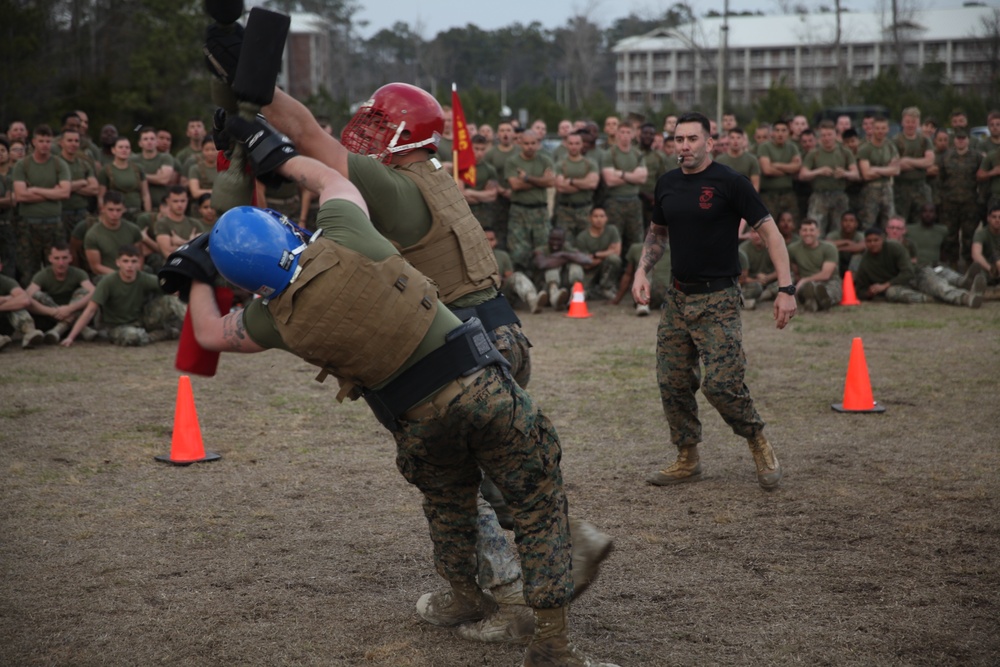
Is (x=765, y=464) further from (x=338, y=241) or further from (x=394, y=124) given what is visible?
(x=338, y=241)

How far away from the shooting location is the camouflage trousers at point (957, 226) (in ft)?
52.2

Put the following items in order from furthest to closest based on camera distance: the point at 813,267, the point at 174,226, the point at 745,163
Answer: the point at 745,163 → the point at 813,267 → the point at 174,226

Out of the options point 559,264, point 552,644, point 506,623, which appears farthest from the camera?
point 559,264

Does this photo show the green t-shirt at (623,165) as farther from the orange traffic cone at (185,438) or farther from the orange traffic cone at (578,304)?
the orange traffic cone at (185,438)

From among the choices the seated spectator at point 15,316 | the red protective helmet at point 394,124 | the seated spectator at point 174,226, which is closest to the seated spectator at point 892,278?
the seated spectator at point 174,226

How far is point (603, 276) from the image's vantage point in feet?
48.6

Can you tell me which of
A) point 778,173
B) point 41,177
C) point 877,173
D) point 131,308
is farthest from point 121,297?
point 877,173

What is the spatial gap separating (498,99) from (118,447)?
4330 centimetres

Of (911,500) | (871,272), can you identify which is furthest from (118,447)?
(871,272)

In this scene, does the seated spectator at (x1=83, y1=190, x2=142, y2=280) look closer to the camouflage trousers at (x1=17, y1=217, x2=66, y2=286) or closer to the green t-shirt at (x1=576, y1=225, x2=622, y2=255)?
the camouflage trousers at (x1=17, y1=217, x2=66, y2=286)

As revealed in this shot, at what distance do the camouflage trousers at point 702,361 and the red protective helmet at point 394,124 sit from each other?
248 centimetres

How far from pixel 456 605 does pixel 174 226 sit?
31.7ft

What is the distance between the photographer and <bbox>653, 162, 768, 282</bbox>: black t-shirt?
20.4 feet

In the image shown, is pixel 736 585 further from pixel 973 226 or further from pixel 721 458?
pixel 973 226
